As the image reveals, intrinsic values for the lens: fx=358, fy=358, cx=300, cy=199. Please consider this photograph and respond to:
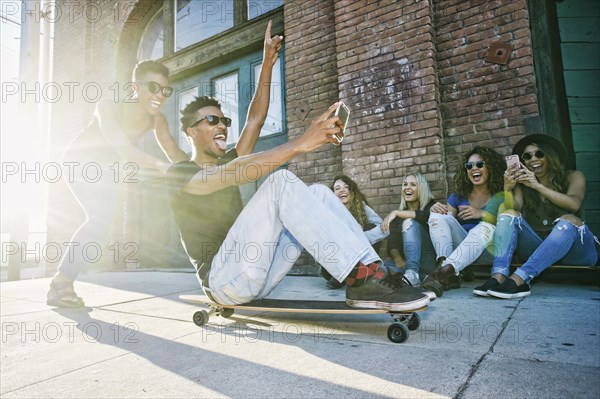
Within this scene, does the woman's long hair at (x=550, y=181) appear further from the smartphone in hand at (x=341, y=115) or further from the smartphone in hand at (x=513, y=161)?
the smartphone in hand at (x=341, y=115)

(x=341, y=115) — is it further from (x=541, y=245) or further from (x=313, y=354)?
(x=541, y=245)

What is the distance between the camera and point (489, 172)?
3445mm

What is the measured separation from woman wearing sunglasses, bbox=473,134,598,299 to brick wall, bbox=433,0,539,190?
444 mm

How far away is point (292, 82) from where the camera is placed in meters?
4.90

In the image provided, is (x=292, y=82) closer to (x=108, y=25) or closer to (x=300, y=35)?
(x=300, y=35)

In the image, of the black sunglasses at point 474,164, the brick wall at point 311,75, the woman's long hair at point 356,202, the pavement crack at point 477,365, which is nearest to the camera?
the pavement crack at point 477,365

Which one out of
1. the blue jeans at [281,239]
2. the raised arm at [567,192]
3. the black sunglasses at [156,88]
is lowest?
the blue jeans at [281,239]

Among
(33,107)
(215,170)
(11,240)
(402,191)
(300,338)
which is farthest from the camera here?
(33,107)

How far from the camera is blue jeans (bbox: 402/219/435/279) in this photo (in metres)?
3.33

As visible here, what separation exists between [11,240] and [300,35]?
5.82 meters

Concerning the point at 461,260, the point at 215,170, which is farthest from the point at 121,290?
the point at 461,260

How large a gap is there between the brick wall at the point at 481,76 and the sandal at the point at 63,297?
375cm

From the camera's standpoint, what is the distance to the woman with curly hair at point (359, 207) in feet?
11.7

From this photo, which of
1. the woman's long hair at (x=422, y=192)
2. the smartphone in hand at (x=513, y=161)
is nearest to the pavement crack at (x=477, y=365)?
the smartphone in hand at (x=513, y=161)
